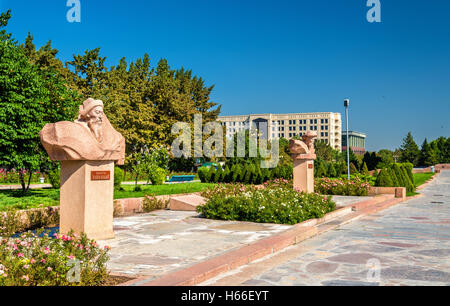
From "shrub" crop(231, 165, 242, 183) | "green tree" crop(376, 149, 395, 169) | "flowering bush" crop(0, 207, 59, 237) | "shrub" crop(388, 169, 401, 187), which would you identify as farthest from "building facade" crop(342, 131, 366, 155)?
"flowering bush" crop(0, 207, 59, 237)

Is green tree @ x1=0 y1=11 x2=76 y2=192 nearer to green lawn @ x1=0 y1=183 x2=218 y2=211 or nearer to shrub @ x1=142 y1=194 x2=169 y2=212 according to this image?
green lawn @ x1=0 y1=183 x2=218 y2=211

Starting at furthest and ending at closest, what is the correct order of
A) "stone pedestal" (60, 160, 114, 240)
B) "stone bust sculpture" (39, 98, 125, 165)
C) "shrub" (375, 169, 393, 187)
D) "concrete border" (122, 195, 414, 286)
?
"shrub" (375, 169, 393, 187)
"stone pedestal" (60, 160, 114, 240)
"stone bust sculpture" (39, 98, 125, 165)
"concrete border" (122, 195, 414, 286)

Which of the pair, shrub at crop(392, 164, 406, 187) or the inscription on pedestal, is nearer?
the inscription on pedestal

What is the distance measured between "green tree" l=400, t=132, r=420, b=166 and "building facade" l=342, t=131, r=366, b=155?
6389 centimetres

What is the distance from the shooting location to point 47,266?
4.45 metres

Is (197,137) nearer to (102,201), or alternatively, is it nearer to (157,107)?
(157,107)

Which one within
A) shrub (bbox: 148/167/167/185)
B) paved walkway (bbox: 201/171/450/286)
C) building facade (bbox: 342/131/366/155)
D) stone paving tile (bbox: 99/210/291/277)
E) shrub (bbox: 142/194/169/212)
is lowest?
paved walkway (bbox: 201/171/450/286)

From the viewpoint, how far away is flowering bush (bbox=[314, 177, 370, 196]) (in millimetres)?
18528

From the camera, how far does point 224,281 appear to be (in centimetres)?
512

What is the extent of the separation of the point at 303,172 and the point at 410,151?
78397mm

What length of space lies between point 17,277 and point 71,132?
3.23m

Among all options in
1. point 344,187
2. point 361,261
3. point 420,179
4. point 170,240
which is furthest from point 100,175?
point 420,179

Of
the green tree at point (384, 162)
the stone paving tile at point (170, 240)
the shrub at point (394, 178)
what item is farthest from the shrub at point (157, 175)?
the green tree at point (384, 162)
